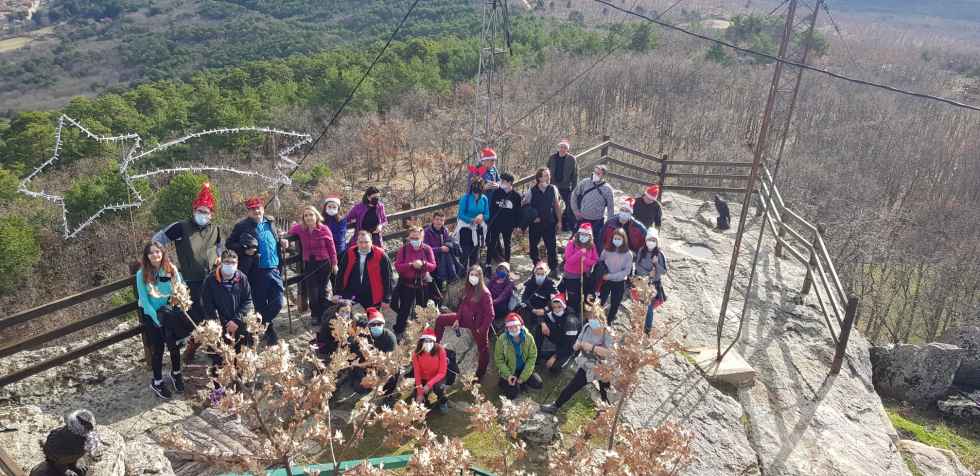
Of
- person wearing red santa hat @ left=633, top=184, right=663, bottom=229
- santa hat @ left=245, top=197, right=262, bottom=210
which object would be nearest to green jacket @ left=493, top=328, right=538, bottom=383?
santa hat @ left=245, top=197, right=262, bottom=210

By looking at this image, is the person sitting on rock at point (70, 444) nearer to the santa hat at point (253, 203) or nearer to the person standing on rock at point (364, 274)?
the santa hat at point (253, 203)

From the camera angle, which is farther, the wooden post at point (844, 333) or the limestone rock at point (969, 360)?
the limestone rock at point (969, 360)

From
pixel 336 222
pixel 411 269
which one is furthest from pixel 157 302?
pixel 411 269

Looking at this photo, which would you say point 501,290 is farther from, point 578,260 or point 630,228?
point 630,228

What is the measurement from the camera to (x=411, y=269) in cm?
713

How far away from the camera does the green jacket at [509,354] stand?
6.65 metres

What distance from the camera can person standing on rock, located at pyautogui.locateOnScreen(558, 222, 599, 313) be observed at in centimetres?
759

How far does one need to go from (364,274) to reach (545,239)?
2968mm

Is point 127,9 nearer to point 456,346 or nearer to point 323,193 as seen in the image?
point 323,193

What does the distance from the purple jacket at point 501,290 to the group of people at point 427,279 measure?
0.05 ft

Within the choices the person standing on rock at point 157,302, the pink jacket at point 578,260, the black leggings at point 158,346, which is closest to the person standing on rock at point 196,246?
the black leggings at point 158,346

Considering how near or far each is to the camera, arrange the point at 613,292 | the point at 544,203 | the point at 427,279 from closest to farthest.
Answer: the point at 427,279, the point at 613,292, the point at 544,203

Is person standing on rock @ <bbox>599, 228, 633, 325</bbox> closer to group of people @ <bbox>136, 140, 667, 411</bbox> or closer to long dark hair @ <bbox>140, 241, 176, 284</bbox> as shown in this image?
group of people @ <bbox>136, 140, 667, 411</bbox>

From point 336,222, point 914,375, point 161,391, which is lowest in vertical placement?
point 914,375
